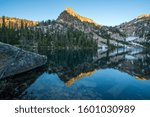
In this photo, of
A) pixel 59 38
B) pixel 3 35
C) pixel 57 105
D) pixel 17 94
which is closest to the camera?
pixel 57 105

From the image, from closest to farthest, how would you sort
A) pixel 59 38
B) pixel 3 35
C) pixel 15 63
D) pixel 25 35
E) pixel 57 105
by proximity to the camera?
pixel 57 105
pixel 15 63
pixel 3 35
pixel 25 35
pixel 59 38

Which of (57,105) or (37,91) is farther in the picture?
(37,91)

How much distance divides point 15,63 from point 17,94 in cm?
1390

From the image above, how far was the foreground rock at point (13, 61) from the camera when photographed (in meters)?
36.9

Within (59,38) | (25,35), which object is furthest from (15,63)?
(59,38)

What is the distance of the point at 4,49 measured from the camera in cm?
4047

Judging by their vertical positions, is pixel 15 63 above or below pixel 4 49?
below

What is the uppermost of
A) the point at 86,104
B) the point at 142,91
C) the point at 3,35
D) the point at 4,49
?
the point at 3,35

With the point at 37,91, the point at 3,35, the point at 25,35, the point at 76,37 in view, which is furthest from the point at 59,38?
the point at 37,91

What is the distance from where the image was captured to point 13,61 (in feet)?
128

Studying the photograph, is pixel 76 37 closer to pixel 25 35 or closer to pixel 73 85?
pixel 25 35

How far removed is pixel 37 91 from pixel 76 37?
167820 millimetres

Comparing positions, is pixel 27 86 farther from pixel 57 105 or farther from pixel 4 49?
pixel 57 105

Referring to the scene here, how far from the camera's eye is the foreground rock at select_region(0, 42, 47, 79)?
3691 centimetres
